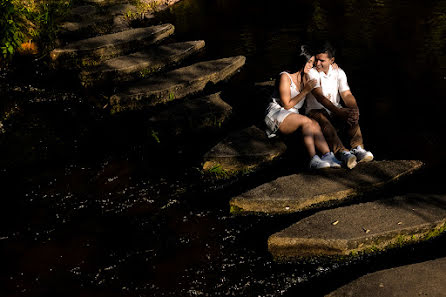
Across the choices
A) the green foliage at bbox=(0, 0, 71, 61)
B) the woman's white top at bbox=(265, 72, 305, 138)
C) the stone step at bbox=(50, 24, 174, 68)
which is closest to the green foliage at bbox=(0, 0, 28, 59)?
the green foliage at bbox=(0, 0, 71, 61)

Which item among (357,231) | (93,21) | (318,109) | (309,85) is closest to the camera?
(357,231)

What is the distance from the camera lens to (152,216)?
401 cm

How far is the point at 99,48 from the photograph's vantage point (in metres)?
7.21

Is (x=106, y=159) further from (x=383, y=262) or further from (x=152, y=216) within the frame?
(x=383, y=262)

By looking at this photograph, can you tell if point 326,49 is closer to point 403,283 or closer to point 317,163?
point 317,163

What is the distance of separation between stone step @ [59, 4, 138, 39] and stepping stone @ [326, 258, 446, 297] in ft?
21.1

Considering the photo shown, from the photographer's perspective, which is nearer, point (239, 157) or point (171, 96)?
point (239, 157)

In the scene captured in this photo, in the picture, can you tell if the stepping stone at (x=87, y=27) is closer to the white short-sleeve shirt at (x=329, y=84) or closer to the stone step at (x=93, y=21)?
the stone step at (x=93, y=21)

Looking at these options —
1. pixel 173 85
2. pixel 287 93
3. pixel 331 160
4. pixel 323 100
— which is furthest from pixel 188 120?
pixel 331 160

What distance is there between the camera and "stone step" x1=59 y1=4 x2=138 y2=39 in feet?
26.1

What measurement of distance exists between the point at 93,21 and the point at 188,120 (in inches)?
155

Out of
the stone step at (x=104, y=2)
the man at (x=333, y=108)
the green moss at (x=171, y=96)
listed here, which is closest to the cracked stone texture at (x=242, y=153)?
the man at (x=333, y=108)

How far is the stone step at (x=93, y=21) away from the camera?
313 inches

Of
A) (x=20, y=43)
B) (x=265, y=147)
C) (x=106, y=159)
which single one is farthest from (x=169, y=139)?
(x=20, y=43)
